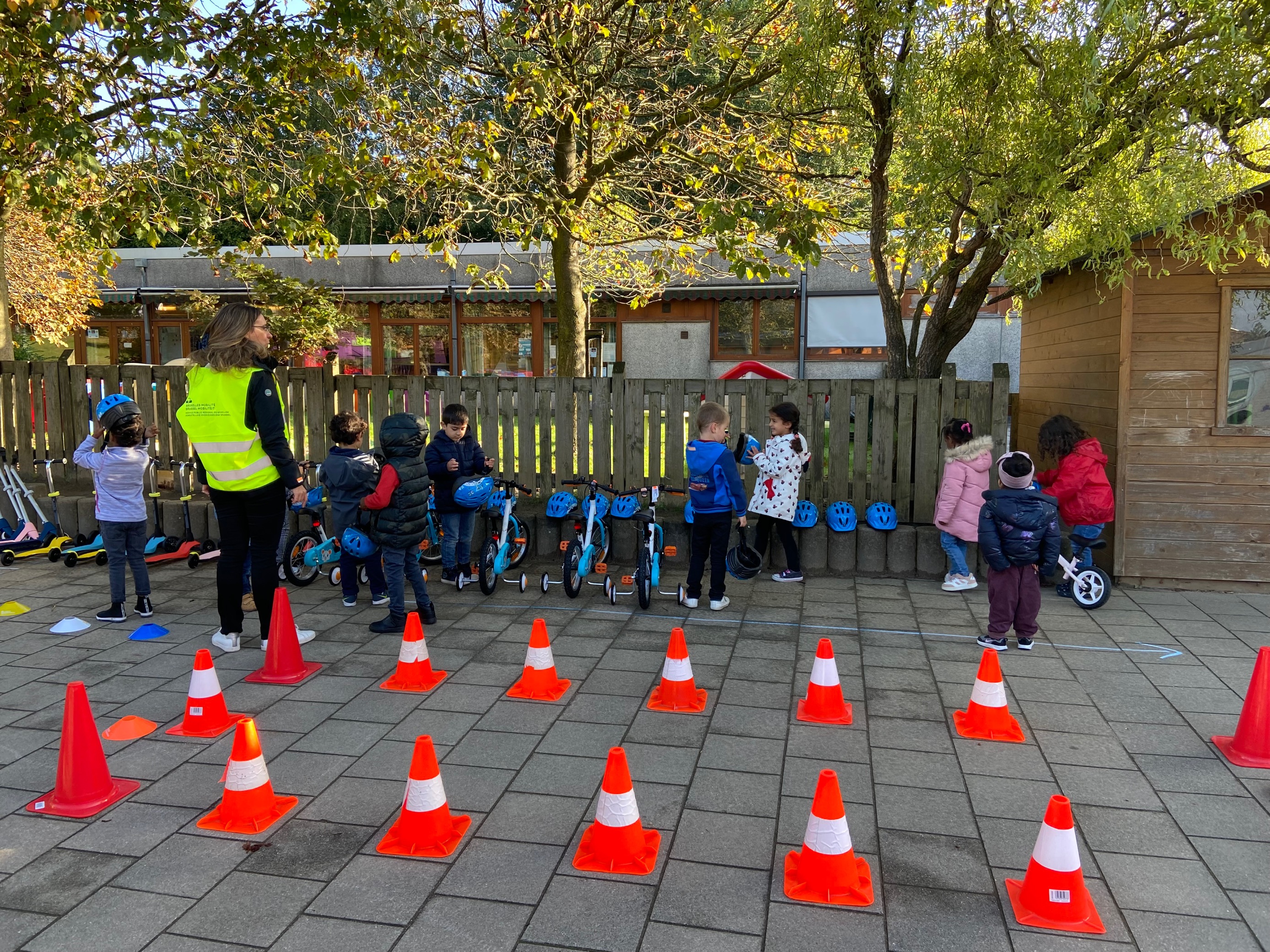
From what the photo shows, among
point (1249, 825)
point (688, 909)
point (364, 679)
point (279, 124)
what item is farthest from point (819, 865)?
point (279, 124)

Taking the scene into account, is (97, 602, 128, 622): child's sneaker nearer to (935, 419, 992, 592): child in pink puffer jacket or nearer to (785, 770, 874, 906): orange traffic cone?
(785, 770, 874, 906): orange traffic cone

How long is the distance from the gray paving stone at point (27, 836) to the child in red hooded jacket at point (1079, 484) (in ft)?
22.8

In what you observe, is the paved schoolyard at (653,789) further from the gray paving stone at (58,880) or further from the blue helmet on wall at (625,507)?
the blue helmet on wall at (625,507)

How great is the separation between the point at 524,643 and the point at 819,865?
332 cm

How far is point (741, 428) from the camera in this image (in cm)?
883

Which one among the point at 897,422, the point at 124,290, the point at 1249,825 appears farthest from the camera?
the point at 124,290

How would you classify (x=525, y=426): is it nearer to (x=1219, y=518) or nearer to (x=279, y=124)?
(x=279, y=124)

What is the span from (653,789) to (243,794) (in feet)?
5.77

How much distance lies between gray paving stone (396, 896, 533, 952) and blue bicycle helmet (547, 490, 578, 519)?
522cm

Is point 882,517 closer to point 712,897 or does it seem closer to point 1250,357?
point 1250,357

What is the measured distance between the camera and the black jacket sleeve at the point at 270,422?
5.50 meters

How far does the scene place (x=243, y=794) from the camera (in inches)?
143

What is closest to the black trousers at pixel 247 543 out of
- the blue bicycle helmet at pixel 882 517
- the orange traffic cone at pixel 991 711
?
the orange traffic cone at pixel 991 711

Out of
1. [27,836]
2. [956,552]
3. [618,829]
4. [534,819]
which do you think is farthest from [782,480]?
[27,836]
